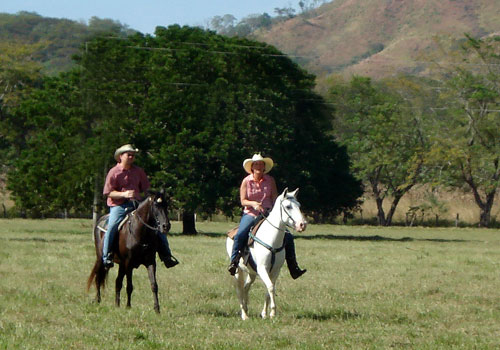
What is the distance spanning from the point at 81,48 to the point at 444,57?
32761mm

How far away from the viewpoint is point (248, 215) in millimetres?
15047

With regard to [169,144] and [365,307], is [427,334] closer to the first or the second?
[365,307]

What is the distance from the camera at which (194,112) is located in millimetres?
47312

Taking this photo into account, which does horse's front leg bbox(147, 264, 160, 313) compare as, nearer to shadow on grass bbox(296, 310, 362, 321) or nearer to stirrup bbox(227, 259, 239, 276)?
stirrup bbox(227, 259, 239, 276)

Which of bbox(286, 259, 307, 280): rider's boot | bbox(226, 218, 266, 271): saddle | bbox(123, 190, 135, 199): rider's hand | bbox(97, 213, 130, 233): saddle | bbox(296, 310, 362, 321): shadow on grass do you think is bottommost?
bbox(296, 310, 362, 321): shadow on grass

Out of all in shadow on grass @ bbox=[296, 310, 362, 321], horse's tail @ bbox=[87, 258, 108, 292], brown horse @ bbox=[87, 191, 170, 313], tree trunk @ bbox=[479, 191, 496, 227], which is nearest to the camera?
shadow on grass @ bbox=[296, 310, 362, 321]

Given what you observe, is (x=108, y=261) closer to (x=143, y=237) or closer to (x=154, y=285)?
(x=143, y=237)

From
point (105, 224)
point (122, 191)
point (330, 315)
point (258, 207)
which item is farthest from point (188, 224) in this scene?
point (330, 315)

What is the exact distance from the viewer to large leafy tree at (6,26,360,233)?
46.2 metres

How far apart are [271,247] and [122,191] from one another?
277 centimetres

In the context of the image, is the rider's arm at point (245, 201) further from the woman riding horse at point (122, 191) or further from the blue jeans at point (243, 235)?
the woman riding horse at point (122, 191)

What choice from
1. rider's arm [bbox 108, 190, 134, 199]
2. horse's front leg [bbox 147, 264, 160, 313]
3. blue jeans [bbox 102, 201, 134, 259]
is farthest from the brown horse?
rider's arm [bbox 108, 190, 134, 199]

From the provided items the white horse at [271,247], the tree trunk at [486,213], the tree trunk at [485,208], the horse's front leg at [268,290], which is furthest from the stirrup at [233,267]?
the tree trunk at [486,213]

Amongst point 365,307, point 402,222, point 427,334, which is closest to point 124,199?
point 365,307
